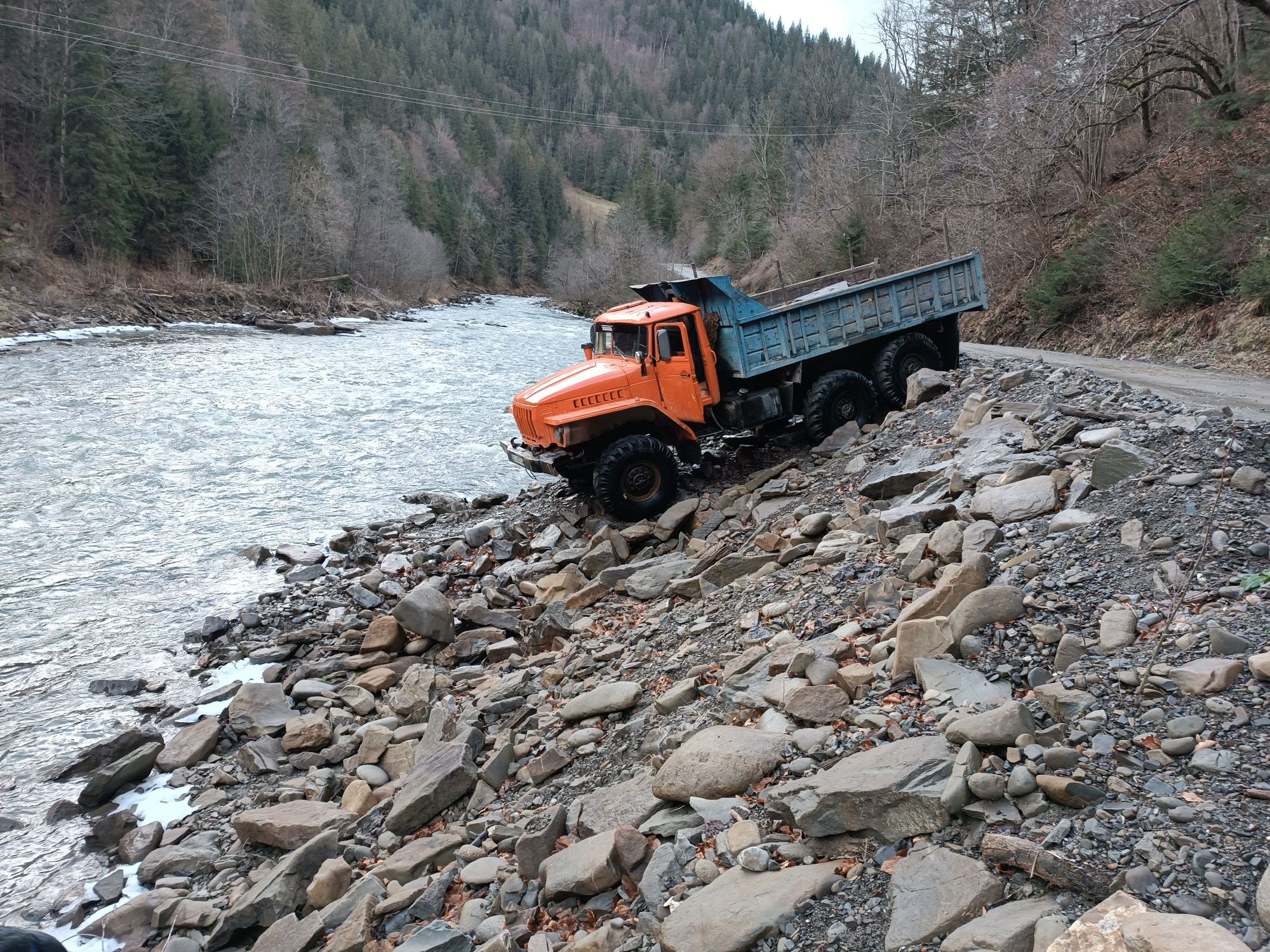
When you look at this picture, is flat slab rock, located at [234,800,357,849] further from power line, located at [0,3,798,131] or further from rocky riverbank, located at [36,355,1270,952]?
power line, located at [0,3,798,131]

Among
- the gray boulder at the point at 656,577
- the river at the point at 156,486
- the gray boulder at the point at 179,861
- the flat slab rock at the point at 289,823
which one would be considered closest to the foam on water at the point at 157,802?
the river at the point at 156,486

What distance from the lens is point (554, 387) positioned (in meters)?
10.1

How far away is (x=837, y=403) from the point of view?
1099cm

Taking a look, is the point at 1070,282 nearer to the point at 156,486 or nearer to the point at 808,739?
the point at 808,739

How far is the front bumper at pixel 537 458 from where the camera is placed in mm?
9953

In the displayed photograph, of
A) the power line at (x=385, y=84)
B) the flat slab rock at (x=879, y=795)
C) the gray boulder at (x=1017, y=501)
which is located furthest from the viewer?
the power line at (x=385, y=84)

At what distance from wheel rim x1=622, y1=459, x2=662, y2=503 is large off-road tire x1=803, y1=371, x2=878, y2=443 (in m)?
2.19

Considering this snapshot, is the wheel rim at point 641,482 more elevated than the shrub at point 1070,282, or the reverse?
the shrub at point 1070,282

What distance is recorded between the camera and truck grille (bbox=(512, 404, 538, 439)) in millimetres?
9977

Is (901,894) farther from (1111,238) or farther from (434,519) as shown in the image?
(1111,238)

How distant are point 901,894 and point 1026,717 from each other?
0.92 metres

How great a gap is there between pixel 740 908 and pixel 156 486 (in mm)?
12911

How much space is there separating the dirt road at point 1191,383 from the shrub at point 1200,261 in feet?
6.65

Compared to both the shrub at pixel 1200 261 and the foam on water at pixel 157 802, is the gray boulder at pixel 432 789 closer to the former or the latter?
the foam on water at pixel 157 802
